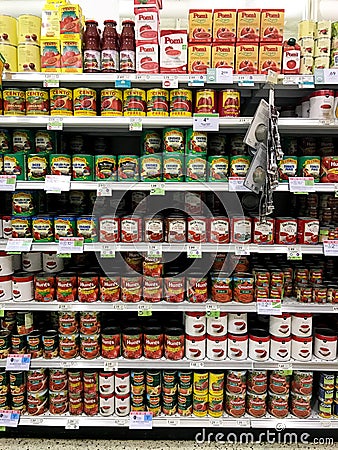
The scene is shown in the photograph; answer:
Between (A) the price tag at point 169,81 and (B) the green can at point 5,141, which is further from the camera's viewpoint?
(B) the green can at point 5,141

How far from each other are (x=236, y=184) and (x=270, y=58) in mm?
696

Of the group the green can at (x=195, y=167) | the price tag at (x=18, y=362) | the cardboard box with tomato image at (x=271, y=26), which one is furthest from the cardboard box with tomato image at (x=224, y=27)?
the price tag at (x=18, y=362)

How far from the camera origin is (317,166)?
221 centimetres

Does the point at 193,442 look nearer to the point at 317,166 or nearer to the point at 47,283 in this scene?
the point at 47,283

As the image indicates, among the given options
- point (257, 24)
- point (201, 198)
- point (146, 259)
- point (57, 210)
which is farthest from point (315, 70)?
point (57, 210)

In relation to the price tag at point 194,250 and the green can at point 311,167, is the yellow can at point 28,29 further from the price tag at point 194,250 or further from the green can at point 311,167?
the green can at point 311,167

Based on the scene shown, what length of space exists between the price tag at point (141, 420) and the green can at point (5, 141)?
1.69 m

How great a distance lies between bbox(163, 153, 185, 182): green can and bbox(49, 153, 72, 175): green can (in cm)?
54

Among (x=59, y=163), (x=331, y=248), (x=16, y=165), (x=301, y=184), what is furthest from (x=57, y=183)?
(x=331, y=248)

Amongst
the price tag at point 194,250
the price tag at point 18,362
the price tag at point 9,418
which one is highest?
the price tag at point 194,250

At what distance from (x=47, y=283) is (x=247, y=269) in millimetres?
1167

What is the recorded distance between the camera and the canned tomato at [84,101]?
2.16m

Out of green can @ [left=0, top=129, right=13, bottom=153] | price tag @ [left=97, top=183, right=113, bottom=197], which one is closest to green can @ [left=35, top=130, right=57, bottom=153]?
green can @ [left=0, top=129, right=13, bottom=153]

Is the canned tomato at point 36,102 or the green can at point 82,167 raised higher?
the canned tomato at point 36,102
